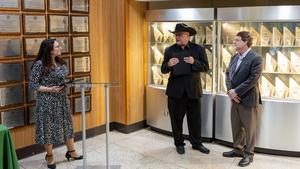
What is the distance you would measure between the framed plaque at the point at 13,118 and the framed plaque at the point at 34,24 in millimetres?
972

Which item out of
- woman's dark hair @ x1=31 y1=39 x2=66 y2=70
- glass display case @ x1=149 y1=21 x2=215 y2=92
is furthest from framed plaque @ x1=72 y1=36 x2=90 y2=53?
glass display case @ x1=149 y1=21 x2=215 y2=92

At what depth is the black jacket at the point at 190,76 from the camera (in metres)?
4.44

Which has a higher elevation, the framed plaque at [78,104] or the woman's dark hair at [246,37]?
the woman's dark hair at [246,37]

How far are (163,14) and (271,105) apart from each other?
6.34ft

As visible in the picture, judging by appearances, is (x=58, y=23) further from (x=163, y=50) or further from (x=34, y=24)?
(x=163, y=50)

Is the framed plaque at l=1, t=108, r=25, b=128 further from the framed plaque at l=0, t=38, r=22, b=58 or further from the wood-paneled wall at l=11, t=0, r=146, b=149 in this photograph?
the wood-paneled wall at l=11, t=0, r=146, b=149

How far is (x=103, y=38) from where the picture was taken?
527 cm

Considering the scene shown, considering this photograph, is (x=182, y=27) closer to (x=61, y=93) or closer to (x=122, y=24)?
(x=122, y=24)

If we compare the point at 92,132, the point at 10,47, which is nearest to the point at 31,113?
the point at 10,47

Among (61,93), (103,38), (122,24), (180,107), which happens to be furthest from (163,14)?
(61,93)

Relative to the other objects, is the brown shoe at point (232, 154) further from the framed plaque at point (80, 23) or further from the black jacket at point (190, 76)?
the framed plaque at point (80, 23)

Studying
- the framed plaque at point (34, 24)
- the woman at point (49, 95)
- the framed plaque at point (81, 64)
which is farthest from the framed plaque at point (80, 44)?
the woman at point (49, 95)

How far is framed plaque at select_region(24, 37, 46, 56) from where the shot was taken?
4.32 metres

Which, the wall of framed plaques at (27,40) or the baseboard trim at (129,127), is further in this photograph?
the baseboard trim at (129,127)
